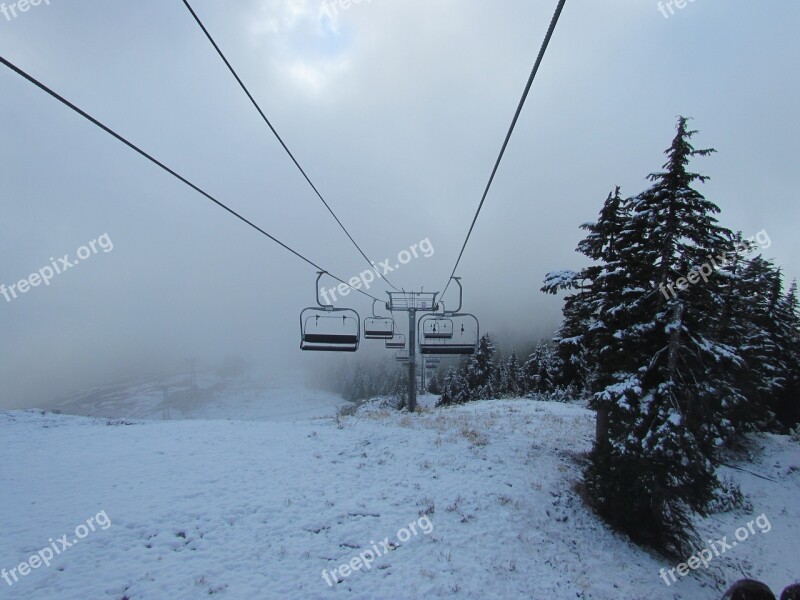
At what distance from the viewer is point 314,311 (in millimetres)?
14688

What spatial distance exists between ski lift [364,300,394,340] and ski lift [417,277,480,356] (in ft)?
5.53

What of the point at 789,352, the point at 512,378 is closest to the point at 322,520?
the point at 789,352

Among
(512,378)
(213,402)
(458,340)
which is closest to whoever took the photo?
(458,340)

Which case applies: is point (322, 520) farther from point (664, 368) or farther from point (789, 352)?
point (789, 352)

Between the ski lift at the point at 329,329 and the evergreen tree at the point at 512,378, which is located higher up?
the ski lift at the point at 329,329

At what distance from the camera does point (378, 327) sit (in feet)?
60.5

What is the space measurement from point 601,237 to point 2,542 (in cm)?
2190

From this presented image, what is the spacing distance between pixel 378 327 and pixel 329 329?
14.0 feet

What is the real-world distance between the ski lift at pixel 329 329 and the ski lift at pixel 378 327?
3078 millimetres

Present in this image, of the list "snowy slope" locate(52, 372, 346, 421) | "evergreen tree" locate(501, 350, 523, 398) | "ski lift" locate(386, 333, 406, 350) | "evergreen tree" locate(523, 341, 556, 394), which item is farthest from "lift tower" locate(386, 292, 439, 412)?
"snowy slope" locate(52, 372, 346, 421)

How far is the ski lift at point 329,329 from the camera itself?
14.3 m

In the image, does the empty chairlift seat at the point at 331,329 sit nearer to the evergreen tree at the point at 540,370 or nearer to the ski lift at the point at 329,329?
the ski lift at the point at 329,329

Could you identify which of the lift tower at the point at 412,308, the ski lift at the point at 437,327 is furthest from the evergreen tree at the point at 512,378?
the ski lift at the point at 437,327

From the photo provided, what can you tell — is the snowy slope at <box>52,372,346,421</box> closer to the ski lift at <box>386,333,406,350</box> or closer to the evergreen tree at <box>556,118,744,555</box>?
the ski lift at <box>386,333,406,350</box>
